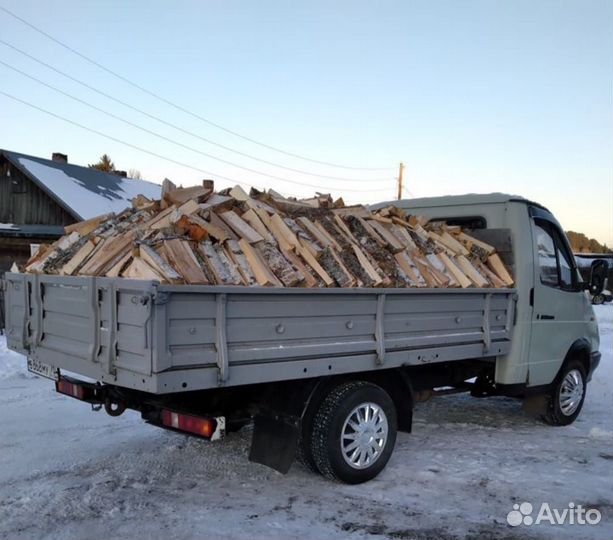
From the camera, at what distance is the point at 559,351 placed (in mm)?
6363

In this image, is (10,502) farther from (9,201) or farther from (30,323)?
(9,201)

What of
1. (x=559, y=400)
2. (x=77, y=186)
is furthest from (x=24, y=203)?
(x=559, y=400)

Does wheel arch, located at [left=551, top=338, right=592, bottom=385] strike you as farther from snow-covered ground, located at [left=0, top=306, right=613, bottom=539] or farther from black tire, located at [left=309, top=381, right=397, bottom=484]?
black tire, located at [left=309, top=381, right=397, bottom=484]

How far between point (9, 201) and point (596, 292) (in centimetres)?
1889

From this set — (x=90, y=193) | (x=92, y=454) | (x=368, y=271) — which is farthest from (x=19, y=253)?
(x=368, y=271)

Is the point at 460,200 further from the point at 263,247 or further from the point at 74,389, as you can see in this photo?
the point at 74,389

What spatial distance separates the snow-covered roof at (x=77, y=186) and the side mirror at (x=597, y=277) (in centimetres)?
1422

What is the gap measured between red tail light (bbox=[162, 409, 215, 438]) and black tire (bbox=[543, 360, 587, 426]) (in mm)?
4240

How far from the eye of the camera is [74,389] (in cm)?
457

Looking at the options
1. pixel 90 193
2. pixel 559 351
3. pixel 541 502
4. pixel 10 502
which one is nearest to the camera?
pixel 10 502

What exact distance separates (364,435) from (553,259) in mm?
3162

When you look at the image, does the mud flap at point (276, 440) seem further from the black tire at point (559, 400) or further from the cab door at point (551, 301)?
the black tire at point (559, 400)

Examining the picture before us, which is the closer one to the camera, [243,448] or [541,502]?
[541,502]

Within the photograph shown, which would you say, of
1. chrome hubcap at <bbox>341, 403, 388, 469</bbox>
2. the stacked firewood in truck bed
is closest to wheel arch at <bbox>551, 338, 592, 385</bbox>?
the stacked firewood in truck bed
